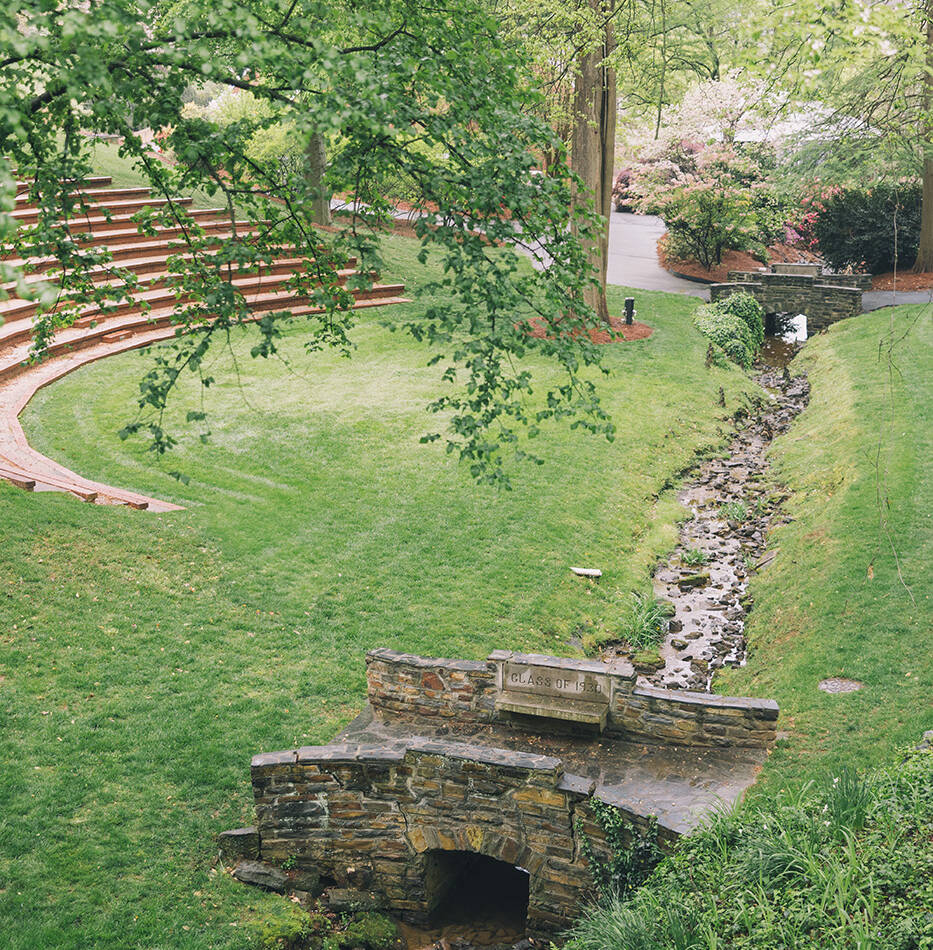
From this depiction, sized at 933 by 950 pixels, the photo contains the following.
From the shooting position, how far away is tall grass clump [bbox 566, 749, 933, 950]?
5035 mm

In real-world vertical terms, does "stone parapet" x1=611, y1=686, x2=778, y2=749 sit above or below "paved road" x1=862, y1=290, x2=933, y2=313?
below

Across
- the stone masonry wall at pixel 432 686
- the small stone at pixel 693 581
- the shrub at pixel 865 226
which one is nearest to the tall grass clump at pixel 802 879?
the stone masonry wall at pixel 432 686

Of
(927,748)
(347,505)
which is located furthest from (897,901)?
(347,505)

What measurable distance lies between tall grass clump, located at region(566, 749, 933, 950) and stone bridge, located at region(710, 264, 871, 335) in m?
22.7

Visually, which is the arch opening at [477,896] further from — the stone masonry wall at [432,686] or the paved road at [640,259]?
the paved road at [640,259]

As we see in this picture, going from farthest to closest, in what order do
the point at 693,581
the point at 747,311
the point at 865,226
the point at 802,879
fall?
the point at 865,226, the point at 747,311, the point at 693,581, the point at 802,879

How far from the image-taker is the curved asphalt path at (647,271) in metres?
27.5

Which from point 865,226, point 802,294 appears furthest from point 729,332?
point 865,226

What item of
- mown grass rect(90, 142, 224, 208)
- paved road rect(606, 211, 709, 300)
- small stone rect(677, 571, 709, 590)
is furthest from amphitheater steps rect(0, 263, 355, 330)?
paved road rect(606, 211, 709, 300)

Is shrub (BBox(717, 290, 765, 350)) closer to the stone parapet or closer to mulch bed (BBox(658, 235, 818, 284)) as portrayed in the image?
mulch bed (BBox(658, 235, 818, 284))

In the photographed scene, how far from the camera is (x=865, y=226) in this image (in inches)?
1176

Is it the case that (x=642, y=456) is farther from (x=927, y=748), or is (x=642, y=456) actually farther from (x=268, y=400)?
(x=927, y=748)

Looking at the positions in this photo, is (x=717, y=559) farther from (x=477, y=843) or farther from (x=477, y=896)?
(x=477, y=843)

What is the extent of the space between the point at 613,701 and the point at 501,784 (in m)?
1.41
